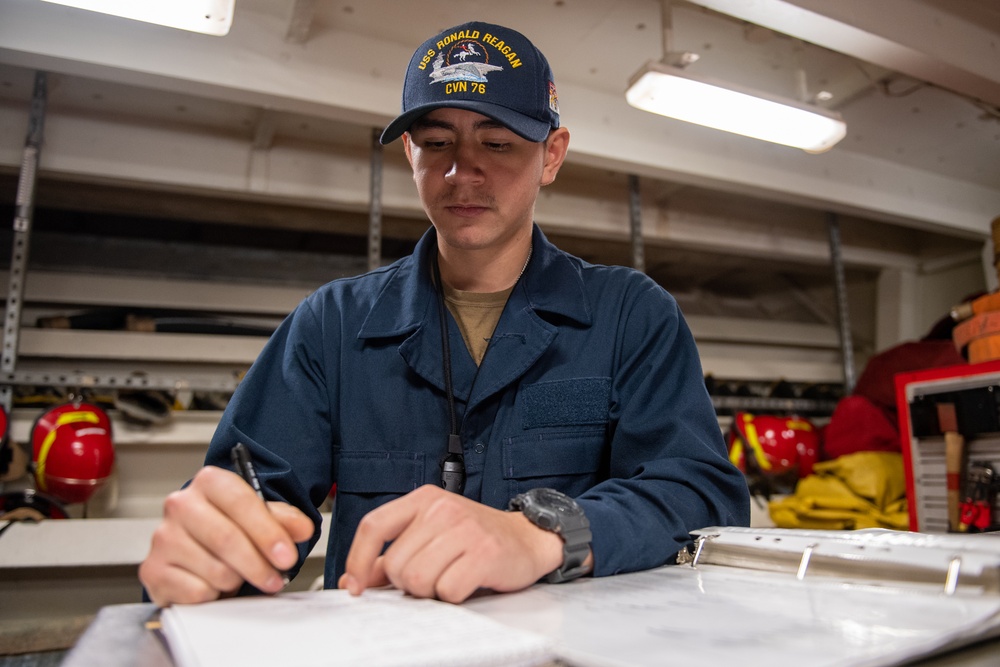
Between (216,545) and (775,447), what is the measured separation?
3761 mm

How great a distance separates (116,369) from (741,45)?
3906 mm

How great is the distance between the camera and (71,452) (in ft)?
8.68

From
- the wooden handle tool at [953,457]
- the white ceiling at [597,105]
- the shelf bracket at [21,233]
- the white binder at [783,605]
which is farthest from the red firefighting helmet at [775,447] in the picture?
the shelf bracket at [21,233]

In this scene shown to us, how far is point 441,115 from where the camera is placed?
1.12 metres

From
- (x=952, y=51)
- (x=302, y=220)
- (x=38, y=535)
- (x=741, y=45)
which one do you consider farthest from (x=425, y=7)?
(x=38, y=535)

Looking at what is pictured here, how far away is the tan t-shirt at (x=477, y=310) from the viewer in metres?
1.25

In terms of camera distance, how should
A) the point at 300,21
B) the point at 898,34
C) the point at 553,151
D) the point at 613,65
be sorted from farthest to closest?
the point at 613,65, the point at 300,21, the point at 898,34, the point at 553,151

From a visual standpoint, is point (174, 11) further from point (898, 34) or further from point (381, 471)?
point (898, 34)

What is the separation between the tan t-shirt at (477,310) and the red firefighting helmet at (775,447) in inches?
118

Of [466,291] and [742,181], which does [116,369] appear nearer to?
[466,291]

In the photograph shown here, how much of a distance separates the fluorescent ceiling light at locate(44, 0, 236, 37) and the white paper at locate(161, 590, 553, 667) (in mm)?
2171

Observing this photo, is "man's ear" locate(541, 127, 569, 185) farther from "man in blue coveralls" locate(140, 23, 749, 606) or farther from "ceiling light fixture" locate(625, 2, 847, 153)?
"ceiling light fixture" locate(625, 2, 847, 153)

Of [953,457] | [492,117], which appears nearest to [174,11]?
[492,117]

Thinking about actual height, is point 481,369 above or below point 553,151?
below
